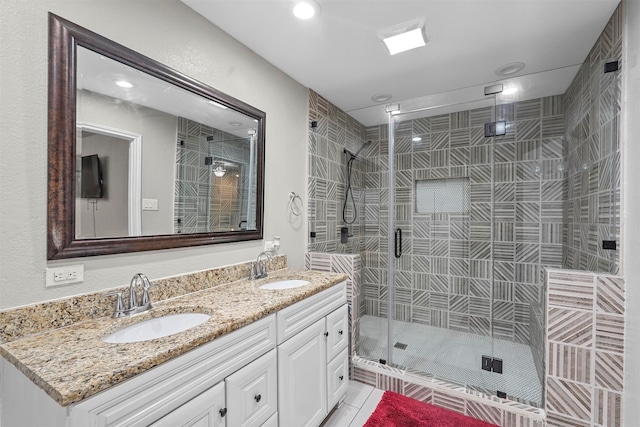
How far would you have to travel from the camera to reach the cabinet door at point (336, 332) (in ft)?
6.39

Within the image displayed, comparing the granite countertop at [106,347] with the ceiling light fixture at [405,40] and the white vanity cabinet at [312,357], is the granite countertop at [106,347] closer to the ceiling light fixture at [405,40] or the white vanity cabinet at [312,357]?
the white vanity cabinet at [312,357]

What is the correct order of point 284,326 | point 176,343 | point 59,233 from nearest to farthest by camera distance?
point 176,343 < point 59,233 < point 284,326

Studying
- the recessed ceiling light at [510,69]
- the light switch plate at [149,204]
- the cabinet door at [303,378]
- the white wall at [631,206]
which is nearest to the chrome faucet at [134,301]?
the light switch plate at [149,204]

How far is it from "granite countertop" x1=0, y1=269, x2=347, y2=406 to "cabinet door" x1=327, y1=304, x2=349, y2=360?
0.52 m

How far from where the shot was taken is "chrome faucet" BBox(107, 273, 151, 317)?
1318mm

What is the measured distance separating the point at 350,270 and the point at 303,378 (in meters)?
0.99

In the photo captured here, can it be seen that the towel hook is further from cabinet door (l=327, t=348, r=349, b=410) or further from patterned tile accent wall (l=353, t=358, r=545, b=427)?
patterned tile accent wall (l=353, t=358, r=545, b=427)

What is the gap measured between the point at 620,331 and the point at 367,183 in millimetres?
2190

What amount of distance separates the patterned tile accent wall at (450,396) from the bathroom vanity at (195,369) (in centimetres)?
66

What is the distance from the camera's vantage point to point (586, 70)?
2.15 meters

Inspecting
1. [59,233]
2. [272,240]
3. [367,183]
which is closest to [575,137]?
[367,183]

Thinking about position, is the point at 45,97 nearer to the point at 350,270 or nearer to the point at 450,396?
the point at 350,270

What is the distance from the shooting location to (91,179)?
4.19 feet

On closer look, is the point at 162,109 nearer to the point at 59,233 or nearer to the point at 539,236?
the point at 59,233
